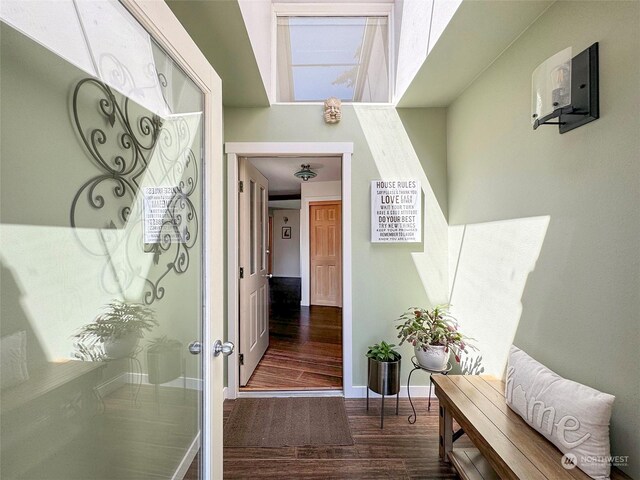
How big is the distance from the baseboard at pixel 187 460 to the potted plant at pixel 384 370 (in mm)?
1345

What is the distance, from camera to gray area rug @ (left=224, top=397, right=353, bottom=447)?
76.2 inches

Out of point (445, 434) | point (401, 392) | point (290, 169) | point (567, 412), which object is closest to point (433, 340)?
point (445, 434)

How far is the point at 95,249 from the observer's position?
2.56 feet

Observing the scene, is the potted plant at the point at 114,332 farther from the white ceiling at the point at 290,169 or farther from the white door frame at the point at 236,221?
the white ceiling at the point at 290,169

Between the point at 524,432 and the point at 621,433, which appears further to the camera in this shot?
the point at 524,432

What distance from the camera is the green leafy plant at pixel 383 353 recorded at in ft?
7.27

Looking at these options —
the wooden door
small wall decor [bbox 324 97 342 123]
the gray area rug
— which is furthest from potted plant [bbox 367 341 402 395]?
the wooden door

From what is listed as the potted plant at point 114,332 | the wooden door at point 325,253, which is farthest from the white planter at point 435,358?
the wooden door at point 325,253

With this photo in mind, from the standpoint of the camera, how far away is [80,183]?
2.45 feet

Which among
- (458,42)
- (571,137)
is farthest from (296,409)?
(458,42)

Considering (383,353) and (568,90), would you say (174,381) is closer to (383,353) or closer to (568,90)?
(383,353)

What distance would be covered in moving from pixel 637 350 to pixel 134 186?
5.82 feet

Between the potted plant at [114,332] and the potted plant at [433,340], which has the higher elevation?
the potted plant at [114,332]

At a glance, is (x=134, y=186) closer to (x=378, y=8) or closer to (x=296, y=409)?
(x=296, y=409)
